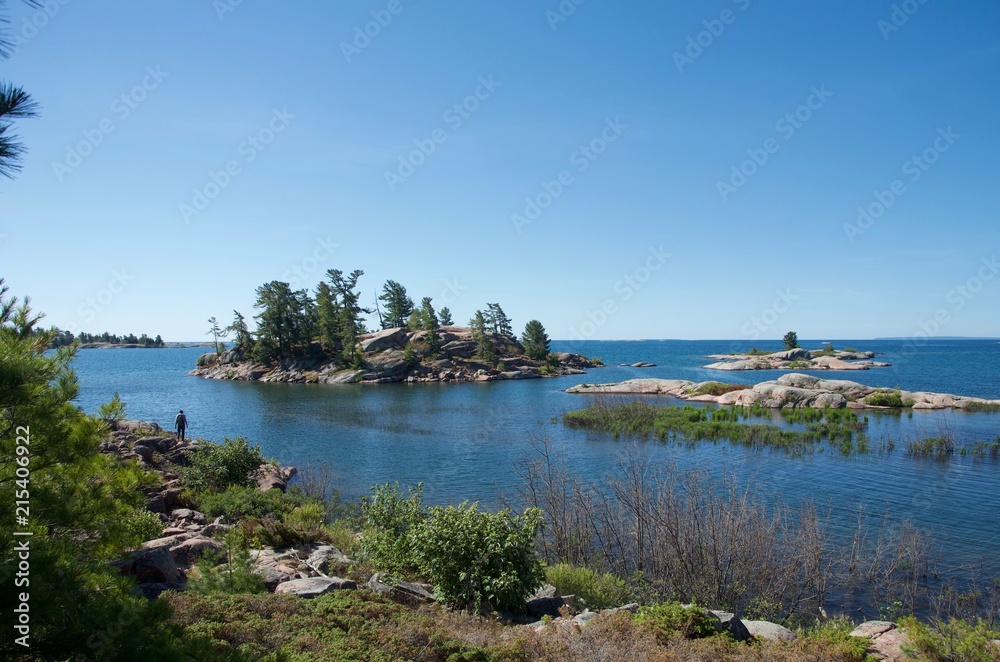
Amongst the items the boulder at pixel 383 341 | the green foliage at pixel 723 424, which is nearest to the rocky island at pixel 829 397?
the green foliage at pixel 723 424

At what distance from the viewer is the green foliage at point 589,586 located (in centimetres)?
1210

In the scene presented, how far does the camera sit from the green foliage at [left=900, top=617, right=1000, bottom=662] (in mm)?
7773

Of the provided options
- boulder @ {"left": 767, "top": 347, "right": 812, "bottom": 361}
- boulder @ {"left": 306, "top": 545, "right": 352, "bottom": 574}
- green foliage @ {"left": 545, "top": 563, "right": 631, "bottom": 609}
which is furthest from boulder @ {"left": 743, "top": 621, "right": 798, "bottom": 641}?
boulder @ {"left": 767, "top": 347, "right": 812, "bottom": 361}

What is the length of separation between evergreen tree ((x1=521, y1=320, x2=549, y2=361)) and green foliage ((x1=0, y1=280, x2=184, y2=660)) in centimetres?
9615

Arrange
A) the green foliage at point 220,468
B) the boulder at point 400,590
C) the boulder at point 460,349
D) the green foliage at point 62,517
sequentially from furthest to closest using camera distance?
the boulder at point 460,349, the green foliage at point 220,468, the boulder at point 400,590, the green foliage at point 62,517

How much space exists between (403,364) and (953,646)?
81.5 meters

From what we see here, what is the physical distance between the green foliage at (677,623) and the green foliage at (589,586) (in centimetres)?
287

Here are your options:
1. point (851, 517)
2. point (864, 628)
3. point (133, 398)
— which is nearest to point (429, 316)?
point (133, 398)

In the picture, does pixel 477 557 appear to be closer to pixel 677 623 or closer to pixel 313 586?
pixel 313 586

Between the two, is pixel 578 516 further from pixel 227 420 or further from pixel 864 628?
pixel 227 420

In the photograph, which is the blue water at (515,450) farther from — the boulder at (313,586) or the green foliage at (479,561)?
the green foliage at (479,561)

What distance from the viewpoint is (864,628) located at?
1005 centimetres

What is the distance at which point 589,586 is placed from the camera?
12.5m

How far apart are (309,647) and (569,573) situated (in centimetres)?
697
